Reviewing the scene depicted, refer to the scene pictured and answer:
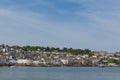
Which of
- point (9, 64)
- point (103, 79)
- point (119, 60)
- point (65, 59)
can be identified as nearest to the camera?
point (103, 79)

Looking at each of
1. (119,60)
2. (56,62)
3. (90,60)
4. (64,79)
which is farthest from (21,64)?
(64,79)

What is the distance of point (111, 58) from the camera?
172500mm

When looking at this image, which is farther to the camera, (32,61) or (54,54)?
(54,54)

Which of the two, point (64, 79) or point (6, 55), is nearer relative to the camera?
point (64, 79)

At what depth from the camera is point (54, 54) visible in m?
172

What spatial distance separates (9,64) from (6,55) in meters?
7.32

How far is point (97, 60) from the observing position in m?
167

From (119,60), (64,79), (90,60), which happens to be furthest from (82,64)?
(64,79)

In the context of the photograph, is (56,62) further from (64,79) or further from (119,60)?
(64,79)

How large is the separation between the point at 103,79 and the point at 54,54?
362ft

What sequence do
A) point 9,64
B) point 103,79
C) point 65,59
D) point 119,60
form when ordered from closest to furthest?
point 103,79 → point 9,64 → point 65,59 → point 119,60

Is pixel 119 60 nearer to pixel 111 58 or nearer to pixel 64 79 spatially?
pixel 111 58

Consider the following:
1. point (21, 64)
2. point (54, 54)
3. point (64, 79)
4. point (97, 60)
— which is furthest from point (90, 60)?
point (64, 79)

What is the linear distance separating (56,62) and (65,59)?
3807 millimetres
